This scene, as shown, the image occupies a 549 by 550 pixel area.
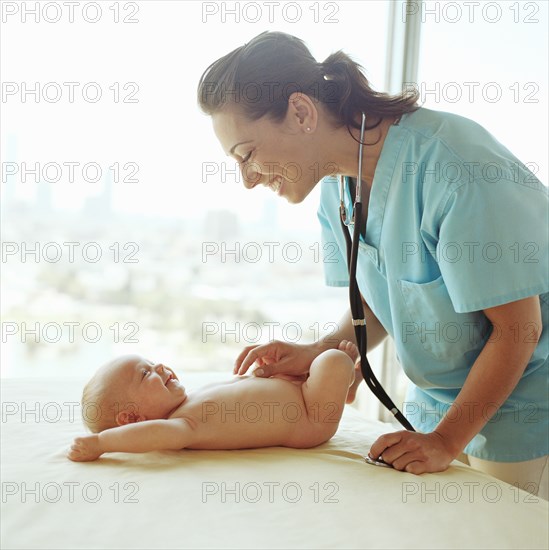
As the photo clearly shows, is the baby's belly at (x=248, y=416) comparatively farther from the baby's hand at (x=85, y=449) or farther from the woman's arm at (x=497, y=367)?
the woman's arm at (x=497, y=367)

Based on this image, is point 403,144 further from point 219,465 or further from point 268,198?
point 268,198

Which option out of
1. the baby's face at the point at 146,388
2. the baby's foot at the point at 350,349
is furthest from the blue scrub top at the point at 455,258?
the baby's face at the point at 146,388

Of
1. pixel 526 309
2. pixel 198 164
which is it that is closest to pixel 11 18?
pixel 198 164

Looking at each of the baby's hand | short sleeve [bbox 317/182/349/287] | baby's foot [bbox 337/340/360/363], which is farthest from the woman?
the baby's hand

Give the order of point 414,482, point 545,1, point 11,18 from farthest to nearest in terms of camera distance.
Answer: point 11,18 → point 545,1 → point 414,482

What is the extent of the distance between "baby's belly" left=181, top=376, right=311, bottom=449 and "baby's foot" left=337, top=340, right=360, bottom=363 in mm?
200

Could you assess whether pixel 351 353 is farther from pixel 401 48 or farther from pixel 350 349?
pixel 401 48

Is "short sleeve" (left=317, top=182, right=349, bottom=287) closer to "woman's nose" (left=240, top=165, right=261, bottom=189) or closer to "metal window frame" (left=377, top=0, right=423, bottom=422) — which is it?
"woman's nose" (left=240, top=165, right=261, bottom=189)

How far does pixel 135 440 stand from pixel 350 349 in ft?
1.89

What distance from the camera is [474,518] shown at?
1069 mm

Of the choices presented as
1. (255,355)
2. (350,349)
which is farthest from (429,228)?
(255,355)

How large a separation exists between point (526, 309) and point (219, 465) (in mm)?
665

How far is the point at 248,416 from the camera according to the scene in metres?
1.41

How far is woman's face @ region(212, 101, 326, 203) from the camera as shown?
1.43 metres
